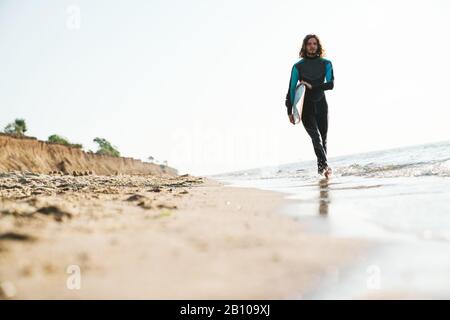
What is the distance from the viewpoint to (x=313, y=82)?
20.4ft

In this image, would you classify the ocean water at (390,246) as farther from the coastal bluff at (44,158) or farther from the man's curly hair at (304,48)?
the coastal bluff at (44,158)

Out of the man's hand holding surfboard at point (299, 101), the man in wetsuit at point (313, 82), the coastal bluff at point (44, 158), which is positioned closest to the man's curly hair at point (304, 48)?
the man in wetsuit at point (313, 82)

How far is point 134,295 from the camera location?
3.08 ft

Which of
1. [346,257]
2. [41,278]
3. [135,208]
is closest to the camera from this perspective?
[41,278]

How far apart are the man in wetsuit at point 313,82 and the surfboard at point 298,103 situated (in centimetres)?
10

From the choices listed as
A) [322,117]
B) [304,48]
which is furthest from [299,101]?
[304,48]

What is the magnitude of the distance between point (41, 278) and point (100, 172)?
4010cm

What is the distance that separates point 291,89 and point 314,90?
1.39ft

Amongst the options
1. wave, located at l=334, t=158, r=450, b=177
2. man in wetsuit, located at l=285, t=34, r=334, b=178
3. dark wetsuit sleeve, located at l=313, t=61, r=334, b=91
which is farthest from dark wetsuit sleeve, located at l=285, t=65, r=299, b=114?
wave, located at l=334, t=158, r=450, b=177

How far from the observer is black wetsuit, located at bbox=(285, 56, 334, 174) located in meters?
6.14

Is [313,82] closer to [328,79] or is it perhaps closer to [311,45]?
[328,79]

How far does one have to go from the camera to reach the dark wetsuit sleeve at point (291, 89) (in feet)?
20.6
